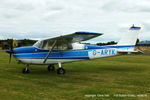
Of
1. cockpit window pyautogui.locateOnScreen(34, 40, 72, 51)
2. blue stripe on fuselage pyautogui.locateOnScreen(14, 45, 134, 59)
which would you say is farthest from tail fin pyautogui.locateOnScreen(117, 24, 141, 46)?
cockpit window pyautogui.locateOnScreen(34, 40, 72, 51)

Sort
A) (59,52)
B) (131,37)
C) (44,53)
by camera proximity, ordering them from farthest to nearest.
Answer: (131,37)
(59,52)
(44,53)

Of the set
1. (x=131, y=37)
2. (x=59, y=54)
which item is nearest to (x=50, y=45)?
(x=59, y=54)

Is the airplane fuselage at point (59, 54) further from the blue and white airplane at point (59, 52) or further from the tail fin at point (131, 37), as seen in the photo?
the tail fin at point (131, 37)

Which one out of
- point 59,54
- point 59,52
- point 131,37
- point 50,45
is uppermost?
point 131,37

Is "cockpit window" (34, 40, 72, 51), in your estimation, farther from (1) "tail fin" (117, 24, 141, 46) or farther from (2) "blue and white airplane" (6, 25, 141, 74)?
(1) "tail fin" (117, 24, 141, 46)

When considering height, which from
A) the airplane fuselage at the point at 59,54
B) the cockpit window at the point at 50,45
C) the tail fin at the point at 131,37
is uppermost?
the tail fin at the point at 131,37

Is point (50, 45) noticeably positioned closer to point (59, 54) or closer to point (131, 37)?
point (59, 54)

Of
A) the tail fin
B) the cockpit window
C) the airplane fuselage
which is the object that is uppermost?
the tail fin

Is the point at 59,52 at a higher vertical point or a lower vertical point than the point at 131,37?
lower

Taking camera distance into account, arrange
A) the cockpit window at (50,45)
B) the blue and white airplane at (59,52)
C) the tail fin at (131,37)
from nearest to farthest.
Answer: the blue and white airplane at (59,52) → the cockpit window at (50,45) → the tail fin at (131,37)

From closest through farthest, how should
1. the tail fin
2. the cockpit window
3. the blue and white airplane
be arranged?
the blue and white airplane
the cockpit window
the tail fin

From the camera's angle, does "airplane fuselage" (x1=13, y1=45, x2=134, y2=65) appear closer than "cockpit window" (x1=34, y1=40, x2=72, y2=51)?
Yes

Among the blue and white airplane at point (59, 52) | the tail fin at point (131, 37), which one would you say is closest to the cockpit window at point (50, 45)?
the blue and white airplane at point (59, 52)

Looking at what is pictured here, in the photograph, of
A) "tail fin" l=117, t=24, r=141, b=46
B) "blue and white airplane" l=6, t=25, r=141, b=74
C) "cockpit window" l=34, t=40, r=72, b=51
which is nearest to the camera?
"blue and white airplane" l=6, t=25, r=141, b=74
